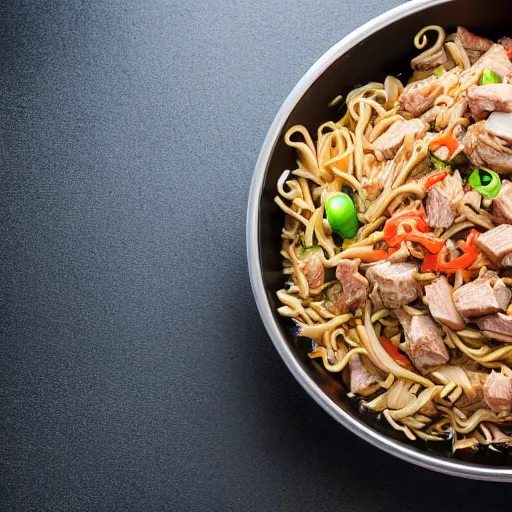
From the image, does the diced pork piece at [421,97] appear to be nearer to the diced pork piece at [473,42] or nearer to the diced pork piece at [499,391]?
the diced pork piece at [473,42]

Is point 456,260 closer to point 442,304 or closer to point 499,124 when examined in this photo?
point 442,304

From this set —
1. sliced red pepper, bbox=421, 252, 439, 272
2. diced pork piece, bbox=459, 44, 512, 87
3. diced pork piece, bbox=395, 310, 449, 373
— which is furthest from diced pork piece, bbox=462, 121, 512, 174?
diced pork piece, bbox=395, 310, 449, 373

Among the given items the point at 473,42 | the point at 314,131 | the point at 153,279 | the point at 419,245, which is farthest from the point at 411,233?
the point at 153,279

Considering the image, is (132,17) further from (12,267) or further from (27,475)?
(27,475)

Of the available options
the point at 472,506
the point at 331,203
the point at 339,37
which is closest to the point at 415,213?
the point at 331,203

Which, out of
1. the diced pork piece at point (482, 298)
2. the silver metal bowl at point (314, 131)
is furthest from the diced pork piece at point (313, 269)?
the diced pork piece at point (482, 298)

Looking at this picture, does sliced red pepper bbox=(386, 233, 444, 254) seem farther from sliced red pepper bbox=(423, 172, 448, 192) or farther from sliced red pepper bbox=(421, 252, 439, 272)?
sliced red pepper bbox=(423, 172, 448, 192)
